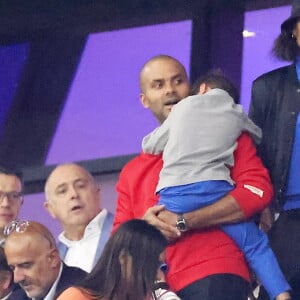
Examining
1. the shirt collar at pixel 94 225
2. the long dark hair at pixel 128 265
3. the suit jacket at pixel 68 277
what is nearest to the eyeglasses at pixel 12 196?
the shirt collar at pixel 94 225

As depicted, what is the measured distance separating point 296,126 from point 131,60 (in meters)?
2.31

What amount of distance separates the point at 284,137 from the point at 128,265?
2.87ft

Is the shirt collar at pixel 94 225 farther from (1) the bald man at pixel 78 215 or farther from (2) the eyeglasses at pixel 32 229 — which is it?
(2) the eyeglasses at pixel 32 229

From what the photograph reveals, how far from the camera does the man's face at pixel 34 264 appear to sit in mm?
5082

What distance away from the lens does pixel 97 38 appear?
700cm

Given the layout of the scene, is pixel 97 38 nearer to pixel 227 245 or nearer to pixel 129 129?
pixel 129 129

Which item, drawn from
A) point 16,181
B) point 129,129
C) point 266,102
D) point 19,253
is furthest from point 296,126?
point 129,129

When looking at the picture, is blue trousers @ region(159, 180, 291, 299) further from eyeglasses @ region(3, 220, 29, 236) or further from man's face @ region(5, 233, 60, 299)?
eyeglasses @ region(3, 220, 29, 236)

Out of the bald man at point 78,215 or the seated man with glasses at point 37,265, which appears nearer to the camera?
the seated man with glasses at point 37,265

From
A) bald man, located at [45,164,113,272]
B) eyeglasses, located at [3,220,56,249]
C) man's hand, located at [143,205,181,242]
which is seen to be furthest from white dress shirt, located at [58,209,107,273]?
man's hand, located at [143,205,181,242]

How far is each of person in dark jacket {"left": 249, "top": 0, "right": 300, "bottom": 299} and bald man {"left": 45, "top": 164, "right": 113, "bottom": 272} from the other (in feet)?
3.70

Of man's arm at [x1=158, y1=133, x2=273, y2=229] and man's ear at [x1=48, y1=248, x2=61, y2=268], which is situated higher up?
man's arm at [x1=158, y1=133, x2=273, y2=229]

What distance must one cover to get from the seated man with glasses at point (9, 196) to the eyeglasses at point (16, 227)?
29 centimetres

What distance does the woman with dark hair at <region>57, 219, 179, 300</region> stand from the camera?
4270mm
